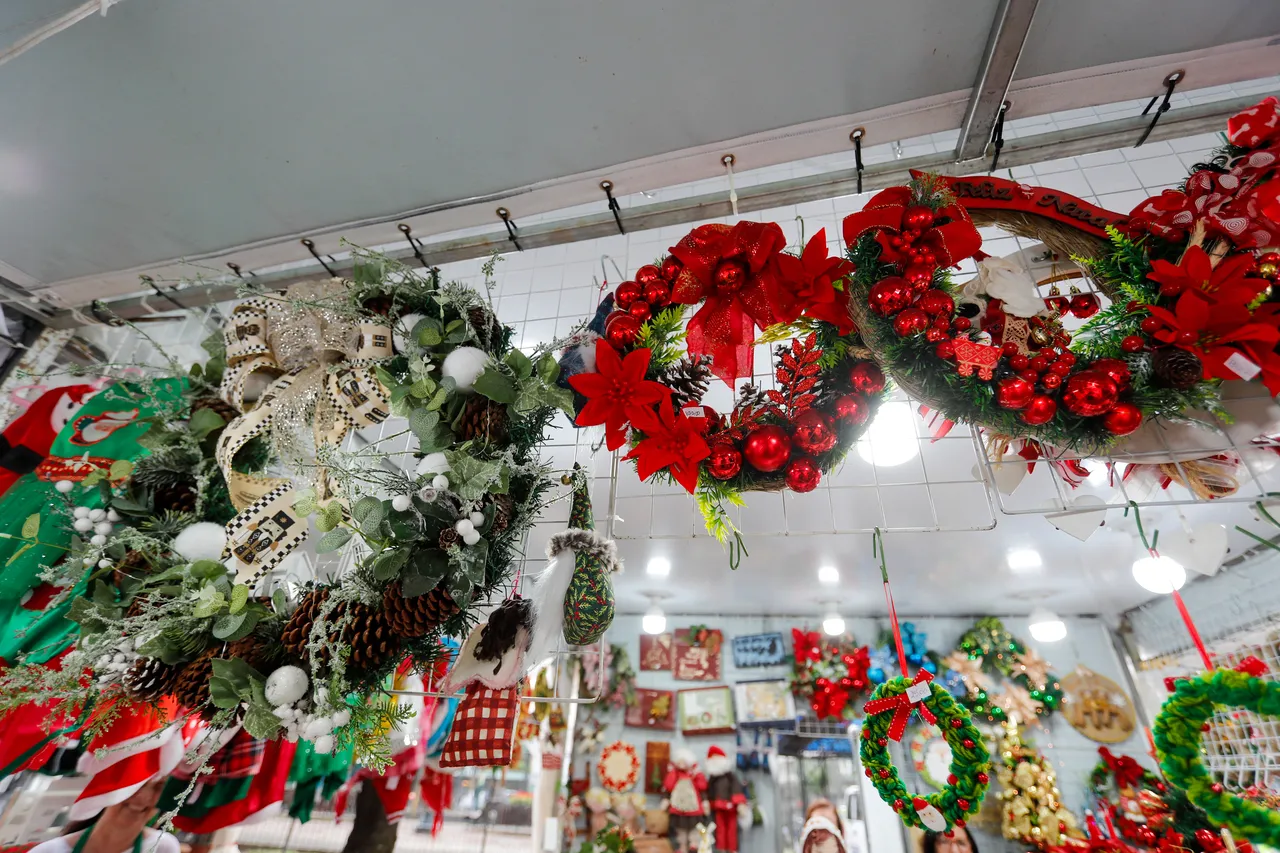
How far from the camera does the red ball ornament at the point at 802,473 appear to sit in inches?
29.2

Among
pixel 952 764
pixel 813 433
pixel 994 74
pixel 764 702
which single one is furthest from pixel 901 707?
pixel 764 702

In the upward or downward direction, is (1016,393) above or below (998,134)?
below

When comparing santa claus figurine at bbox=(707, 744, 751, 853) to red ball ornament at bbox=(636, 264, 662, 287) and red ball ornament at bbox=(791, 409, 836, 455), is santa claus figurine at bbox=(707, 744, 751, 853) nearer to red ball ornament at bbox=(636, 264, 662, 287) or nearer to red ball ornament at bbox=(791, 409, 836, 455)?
red ball ornament at bbox=(791, 409, 836, 455)

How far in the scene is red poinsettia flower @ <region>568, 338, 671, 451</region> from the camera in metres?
0.74

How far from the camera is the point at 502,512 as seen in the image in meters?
0.74

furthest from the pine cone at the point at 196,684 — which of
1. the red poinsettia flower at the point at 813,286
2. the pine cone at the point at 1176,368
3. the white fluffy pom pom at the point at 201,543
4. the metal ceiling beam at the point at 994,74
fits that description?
the metal ceiling beam at the point at 994,74

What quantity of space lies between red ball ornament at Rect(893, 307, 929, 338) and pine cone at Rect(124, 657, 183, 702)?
40.5 inches

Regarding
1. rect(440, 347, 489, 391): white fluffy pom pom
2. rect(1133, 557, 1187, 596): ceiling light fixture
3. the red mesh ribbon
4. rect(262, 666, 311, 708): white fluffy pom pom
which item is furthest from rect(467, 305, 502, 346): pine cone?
rect(1133, 557, 1187, 596): ceiling light fixture

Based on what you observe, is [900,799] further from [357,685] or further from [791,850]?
[791,850]

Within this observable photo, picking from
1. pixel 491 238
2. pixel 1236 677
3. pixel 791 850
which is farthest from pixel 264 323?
pixel 791 850

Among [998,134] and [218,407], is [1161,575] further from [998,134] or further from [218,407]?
[218,407]

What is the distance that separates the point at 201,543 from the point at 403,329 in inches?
17.8

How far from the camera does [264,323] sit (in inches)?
38.3

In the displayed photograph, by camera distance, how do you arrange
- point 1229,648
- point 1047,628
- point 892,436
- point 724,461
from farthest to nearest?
point 1047,628 → point 1229,648 → point 892,436 → point 724,461
